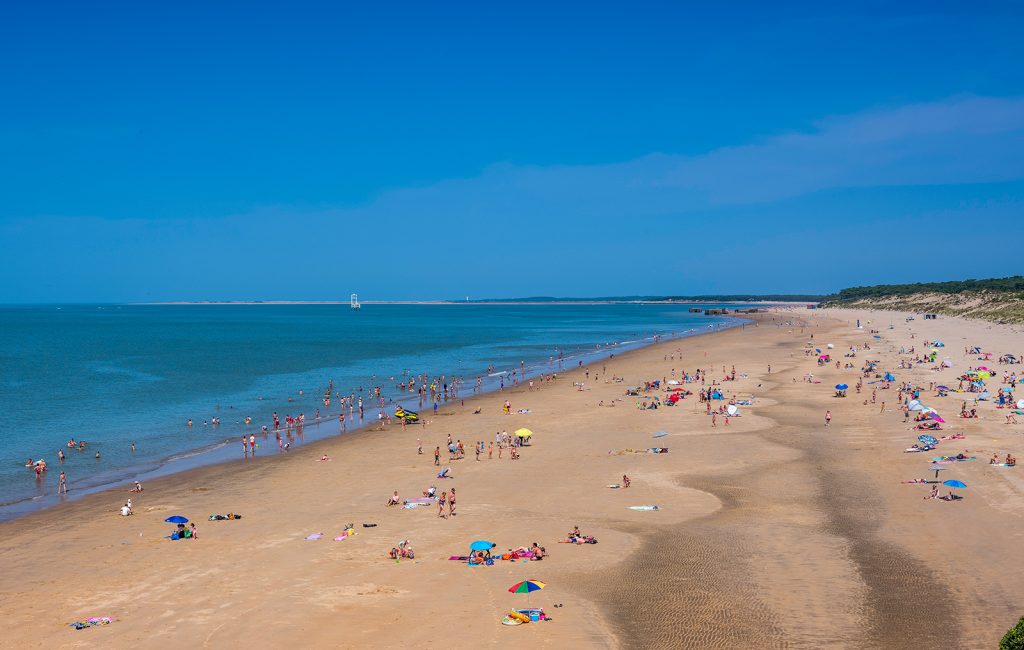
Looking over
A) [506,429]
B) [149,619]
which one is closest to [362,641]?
[149,619]

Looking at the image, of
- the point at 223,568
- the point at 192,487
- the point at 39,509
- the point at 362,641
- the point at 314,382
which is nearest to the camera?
the point at 362,641

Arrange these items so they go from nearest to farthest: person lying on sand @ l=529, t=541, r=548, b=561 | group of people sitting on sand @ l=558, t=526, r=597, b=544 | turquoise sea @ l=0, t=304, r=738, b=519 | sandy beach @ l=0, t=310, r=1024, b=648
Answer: sandy beach @ l=0, t=310, r=1024, b=648, person lying on sand @ l=529, t=541, r=548, b=561, group of people sitting on sand @ l=558, t=526, r=597, b=544, turquoise sea @ l=0, t=304, r=738, b=519

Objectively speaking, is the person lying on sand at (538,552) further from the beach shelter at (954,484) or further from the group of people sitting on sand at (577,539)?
the beach shelter at (954,484)

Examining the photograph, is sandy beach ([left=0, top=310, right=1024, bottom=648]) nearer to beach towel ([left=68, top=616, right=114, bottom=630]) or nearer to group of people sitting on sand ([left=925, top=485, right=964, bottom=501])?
beach towel ([left=68, top=616, right=114, bottom=630])

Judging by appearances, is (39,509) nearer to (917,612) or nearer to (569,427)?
(569,427)

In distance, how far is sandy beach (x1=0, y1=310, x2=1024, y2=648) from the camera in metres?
17.3

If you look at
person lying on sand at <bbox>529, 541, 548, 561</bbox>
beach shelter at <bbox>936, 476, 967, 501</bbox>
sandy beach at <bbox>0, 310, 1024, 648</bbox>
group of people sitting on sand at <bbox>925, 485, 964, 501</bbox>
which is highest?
beach shelter at <bbox>936, 476, 967, 501</bbox>

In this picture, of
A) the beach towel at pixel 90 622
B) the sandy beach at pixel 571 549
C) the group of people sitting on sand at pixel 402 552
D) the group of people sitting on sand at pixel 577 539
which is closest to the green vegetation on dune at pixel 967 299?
the sandy beach at pixel 571 549

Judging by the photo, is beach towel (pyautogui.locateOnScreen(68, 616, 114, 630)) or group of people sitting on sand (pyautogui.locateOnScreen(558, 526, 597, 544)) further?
group of people sitting on sand (pyautogui.locateOnScreen(558, 526, 597, 544))

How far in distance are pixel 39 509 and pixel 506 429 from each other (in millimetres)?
22882

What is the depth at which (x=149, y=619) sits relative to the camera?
18.0 meters

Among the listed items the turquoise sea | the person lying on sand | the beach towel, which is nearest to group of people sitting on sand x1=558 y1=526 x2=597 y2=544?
the person lying on sand

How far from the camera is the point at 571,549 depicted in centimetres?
2253

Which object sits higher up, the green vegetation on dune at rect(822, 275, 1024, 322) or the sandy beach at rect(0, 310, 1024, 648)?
the green vegetation on dune at rect(822, 275, 1024, 322)
